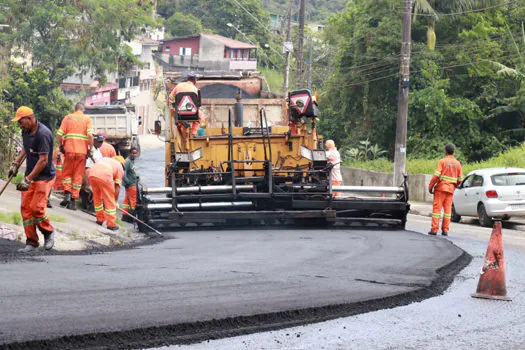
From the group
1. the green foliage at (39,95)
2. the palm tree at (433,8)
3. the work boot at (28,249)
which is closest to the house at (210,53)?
the palm tree at (433,8)

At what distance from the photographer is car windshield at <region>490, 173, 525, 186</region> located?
20594 mm

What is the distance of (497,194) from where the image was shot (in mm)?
20469

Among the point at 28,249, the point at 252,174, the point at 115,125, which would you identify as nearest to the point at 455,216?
the point at 252,174

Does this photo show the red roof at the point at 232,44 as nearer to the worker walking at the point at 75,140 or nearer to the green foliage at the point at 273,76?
the green foliage at the point at 273,76

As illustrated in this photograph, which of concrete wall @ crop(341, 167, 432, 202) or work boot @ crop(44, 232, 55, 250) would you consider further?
concrete wall @ crop(341, 167, 432, 202)

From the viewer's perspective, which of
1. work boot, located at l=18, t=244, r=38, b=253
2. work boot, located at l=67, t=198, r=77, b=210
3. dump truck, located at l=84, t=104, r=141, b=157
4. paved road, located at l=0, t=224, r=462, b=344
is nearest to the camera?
paved road, located at l=0, t=224, r=462, b=344

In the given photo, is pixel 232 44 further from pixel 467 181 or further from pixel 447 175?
pixel 447 175

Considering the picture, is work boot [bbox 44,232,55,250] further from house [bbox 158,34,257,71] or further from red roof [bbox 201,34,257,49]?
red roof [bbox 201,34,257,49]

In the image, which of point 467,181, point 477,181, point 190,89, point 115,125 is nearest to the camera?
point 190,89

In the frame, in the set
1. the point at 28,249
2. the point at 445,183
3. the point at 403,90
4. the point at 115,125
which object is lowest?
the point at 28,249

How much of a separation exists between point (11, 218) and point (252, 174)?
4863mm

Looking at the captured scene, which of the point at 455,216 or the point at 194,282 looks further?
the point at 455,216

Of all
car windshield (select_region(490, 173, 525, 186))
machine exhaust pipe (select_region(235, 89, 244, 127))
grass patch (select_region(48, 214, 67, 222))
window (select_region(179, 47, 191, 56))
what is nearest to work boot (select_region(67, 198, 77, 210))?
grass patch (select_region(48, 214, 67, 222))

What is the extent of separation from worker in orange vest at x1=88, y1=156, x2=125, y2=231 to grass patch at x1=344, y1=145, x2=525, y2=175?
57.2 ft
